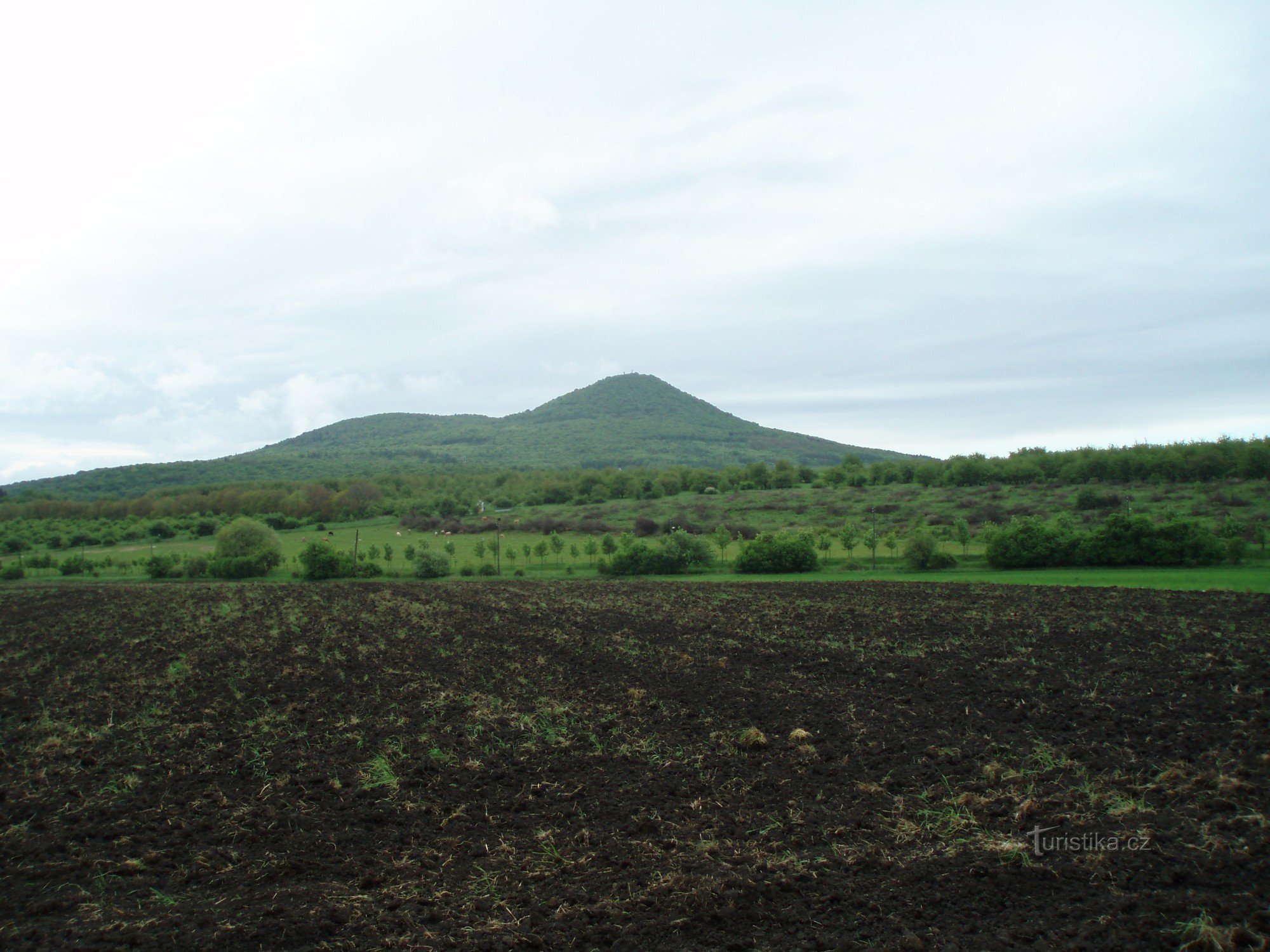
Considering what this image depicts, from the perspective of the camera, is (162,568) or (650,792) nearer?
(650,792)

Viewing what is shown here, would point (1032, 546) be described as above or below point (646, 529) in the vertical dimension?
below

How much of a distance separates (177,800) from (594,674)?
7.49m

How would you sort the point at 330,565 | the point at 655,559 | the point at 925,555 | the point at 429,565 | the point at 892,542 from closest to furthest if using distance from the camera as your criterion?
the point at 925,555
the point at 892,542
the point at 655,559
the point at 429,565
the point at 330,565

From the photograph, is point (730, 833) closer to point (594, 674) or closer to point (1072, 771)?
point (1072, 771)

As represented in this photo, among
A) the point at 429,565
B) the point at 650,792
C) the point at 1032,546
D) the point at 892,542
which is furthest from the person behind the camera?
the point at 429,565

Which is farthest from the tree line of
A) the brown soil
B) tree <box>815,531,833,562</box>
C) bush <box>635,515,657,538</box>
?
the brown soil

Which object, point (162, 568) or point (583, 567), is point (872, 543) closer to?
point (583, 567)

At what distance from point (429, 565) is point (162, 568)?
16.1 metres

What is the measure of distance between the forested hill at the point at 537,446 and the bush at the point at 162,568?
7355 centimetres

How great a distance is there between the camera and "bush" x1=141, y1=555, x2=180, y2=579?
4078 cm

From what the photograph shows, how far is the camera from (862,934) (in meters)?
5.17

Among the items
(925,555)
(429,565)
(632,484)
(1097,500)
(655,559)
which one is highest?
(632,484)

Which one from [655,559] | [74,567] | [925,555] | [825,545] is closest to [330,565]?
[74,567]

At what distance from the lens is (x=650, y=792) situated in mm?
8125
